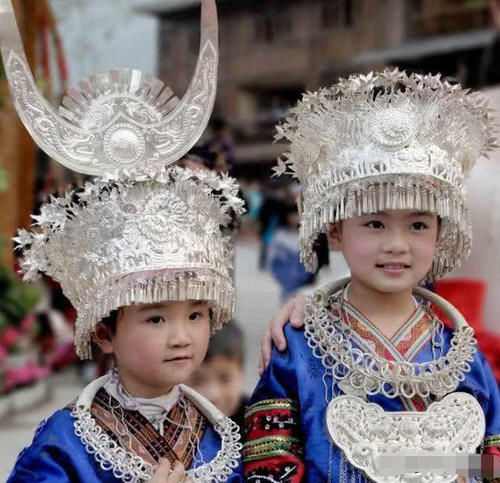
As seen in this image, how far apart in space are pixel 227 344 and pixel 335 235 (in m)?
1.23

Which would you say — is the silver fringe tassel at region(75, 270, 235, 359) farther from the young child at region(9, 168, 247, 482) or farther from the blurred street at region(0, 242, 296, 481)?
the blurred street at region(0, 242, 296, 481)

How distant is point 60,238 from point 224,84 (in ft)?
54.9

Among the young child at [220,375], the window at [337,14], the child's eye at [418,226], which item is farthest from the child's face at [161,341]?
the window at [337,14]

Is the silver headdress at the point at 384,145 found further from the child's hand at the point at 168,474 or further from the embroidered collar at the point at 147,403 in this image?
the child's hand at the point at 168,474

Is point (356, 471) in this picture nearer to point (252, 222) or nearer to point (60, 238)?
point (60, 238)

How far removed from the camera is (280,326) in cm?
208

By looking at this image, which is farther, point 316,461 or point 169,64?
point 169,64

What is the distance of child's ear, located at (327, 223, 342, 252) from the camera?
2053mm

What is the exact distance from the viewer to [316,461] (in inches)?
74.8

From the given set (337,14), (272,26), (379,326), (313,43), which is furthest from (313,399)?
(272,26)

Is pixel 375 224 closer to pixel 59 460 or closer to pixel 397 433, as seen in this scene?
pixel 397 433

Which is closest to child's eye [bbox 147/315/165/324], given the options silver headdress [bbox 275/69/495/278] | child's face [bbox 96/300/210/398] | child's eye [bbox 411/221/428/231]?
child's face [bbox 96/300/210/398]

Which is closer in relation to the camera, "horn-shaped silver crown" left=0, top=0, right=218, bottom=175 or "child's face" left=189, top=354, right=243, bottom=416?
"horn-shaped silver crown" left=0, top=0, right=218, bottom=175

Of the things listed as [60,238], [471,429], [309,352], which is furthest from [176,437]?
[471,429]
